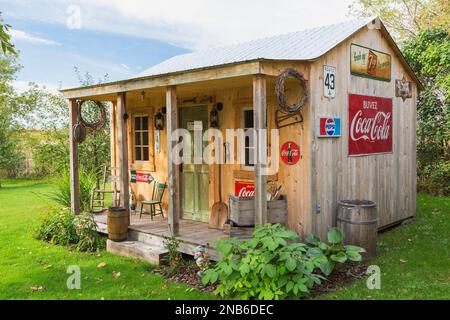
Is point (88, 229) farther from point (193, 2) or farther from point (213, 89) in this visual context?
point (193, 2)

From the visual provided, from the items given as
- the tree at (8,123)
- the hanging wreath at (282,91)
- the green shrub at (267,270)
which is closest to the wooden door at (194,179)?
the hanging wreath at (282,91)

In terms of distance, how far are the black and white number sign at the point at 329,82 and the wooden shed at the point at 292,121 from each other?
0.01 metres

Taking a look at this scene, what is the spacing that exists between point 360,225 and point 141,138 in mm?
4996

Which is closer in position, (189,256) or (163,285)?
(163,285)

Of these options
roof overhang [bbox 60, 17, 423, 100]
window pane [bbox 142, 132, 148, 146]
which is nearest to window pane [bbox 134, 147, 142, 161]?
window pane [bbox 142, 132, 148, 146]

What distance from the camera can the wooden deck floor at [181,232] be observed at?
5.91 meters

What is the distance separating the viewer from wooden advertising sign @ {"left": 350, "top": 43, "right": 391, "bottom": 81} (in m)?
Result: 6.57

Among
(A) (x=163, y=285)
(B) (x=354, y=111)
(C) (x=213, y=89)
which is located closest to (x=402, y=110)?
(B) (x=354, y=111)

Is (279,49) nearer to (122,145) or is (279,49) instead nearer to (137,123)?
(122,145)

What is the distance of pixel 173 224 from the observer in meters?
6.12

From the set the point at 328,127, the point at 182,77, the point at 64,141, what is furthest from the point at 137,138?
the point at 64,141

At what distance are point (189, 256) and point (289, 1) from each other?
42.5 ft

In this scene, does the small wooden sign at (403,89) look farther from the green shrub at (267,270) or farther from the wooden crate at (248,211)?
the green shrub at (267,270)
